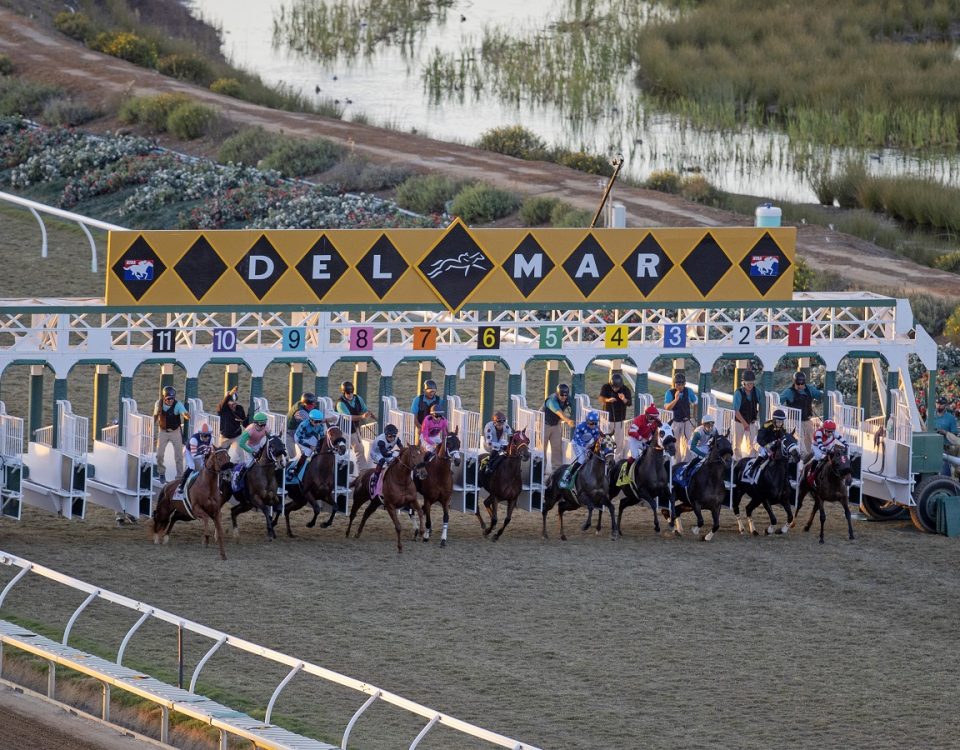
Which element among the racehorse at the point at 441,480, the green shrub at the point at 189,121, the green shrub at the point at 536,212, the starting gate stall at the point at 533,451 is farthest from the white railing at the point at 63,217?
the racehorse at the point at 441,480

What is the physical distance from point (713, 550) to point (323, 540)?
328 cm

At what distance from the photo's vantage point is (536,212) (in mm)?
31609

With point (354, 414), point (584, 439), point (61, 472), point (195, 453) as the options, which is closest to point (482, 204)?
point (354, 414)

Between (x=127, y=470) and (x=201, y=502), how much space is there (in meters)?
0.98

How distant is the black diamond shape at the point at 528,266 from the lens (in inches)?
783

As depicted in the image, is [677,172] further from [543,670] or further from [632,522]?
[543,670]

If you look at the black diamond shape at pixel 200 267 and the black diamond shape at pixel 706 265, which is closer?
the black diamond shape at pixel 200 267

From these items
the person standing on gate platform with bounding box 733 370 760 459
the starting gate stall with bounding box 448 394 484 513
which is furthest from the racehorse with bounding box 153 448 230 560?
the person standing on gate platform with bounding box 733 370 760 459

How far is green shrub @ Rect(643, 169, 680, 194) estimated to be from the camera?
35.2 m

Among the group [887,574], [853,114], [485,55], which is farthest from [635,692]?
[485,55]

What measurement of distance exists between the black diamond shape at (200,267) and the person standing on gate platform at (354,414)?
4.81ft

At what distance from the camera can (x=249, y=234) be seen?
19.2 metres

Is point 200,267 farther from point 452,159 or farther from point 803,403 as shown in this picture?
point 452,159

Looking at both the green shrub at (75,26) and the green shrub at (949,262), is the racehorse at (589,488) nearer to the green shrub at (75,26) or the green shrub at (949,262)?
the green shrub at (949,262)
